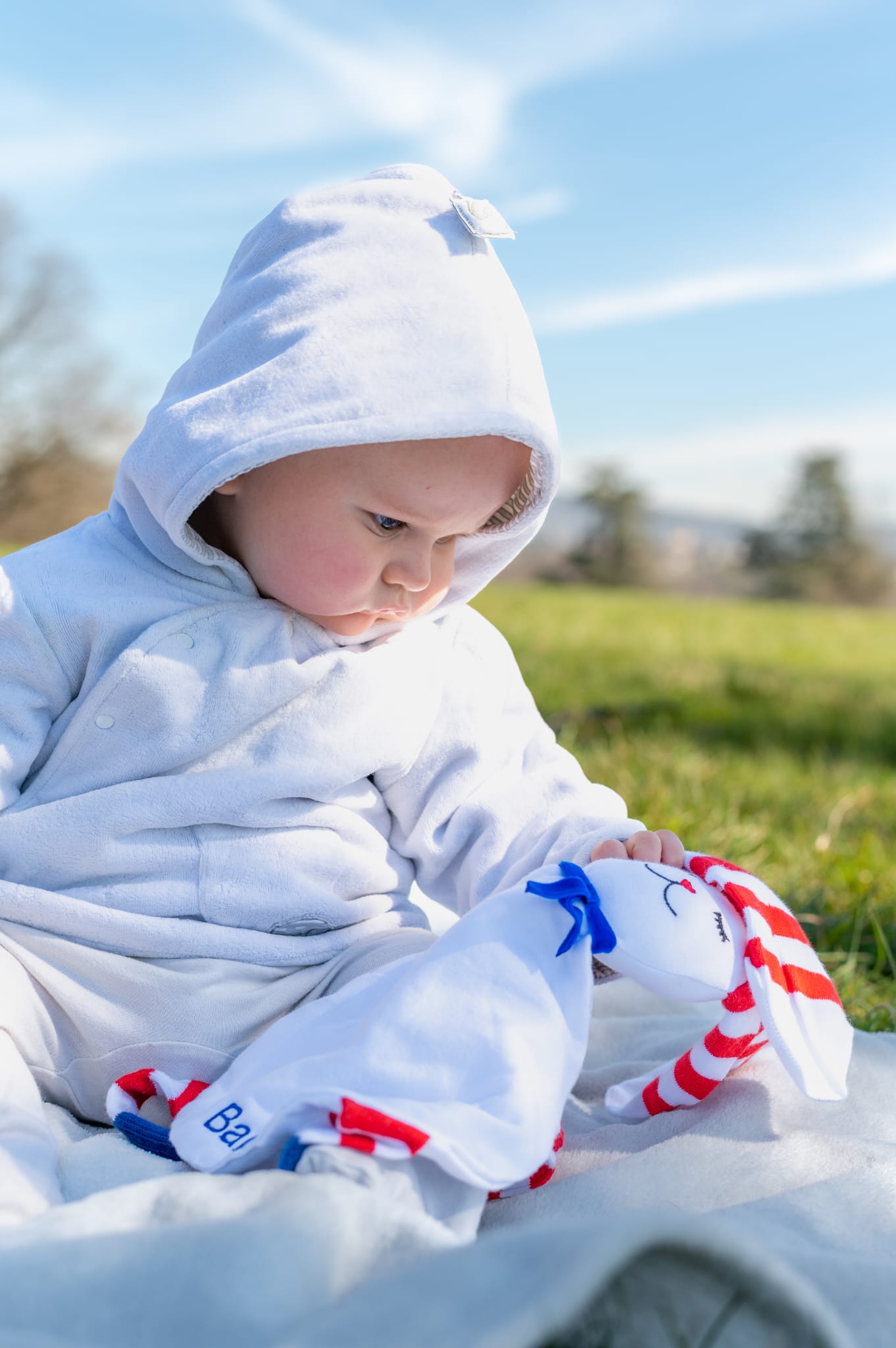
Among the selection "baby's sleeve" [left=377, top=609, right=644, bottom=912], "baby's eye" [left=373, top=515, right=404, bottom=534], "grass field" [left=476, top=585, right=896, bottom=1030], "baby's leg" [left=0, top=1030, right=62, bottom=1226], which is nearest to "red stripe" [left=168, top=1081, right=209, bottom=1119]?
"baby's leg" [left=0, top=1030, right=62, bottom=1226]

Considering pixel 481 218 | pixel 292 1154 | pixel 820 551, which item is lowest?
pixel 820 551

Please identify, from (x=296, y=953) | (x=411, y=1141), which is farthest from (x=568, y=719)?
(x=411, y=1141)

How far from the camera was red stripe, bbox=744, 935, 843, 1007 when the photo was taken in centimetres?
147

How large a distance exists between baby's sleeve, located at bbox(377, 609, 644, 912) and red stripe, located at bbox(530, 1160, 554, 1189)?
424 millimetres

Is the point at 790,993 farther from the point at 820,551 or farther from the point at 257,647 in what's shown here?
the point at 820,551

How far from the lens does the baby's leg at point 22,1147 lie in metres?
1.17

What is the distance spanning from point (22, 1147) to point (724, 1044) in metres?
0.83

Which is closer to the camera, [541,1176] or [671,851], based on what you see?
[541,1176]

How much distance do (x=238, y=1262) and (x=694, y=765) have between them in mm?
2641

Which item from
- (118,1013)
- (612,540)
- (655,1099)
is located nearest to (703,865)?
(655,1099)

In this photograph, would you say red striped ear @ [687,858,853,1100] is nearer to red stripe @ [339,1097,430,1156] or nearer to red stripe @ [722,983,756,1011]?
red stripe @ [722,983,756,1011]

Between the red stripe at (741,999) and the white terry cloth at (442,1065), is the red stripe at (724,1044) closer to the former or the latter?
the red stripe at (741,999)

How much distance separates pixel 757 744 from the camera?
4.32 metres

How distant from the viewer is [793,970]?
1.50m
